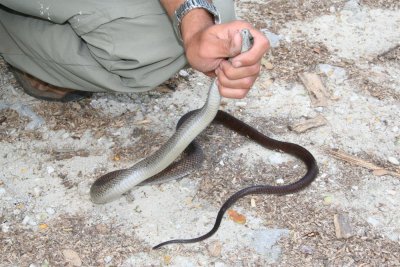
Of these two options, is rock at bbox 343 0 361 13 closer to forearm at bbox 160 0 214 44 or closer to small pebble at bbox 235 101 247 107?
small pebble at bbox 235 101 247 107

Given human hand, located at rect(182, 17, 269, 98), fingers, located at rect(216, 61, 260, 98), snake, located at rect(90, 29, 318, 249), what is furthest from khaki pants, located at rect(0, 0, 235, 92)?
fingers, located at rect(216, 61, 260, 98)

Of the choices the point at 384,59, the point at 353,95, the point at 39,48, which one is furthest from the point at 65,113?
the point at 384,59

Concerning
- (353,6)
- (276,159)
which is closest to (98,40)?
(276,159)

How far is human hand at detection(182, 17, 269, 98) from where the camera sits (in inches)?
90.3

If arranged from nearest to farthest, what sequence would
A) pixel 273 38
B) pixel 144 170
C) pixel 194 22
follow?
pixel 194 22 < pixel 144 170 < pixel 273 38

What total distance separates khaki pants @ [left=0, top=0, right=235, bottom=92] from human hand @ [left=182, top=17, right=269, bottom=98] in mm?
552

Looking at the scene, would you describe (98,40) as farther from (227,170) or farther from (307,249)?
(307,249)

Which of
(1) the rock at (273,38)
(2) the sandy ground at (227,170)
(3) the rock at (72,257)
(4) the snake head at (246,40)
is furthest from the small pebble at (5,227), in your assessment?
(1) the rock at (273,38)

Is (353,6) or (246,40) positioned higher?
(246,40)

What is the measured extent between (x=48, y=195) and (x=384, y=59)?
7.82 feet

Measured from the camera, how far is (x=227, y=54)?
2.33 meters

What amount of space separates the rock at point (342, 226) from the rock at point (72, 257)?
119 cm

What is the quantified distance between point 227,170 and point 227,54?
4.03ft

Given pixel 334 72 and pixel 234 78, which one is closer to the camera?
pixel 234 78
